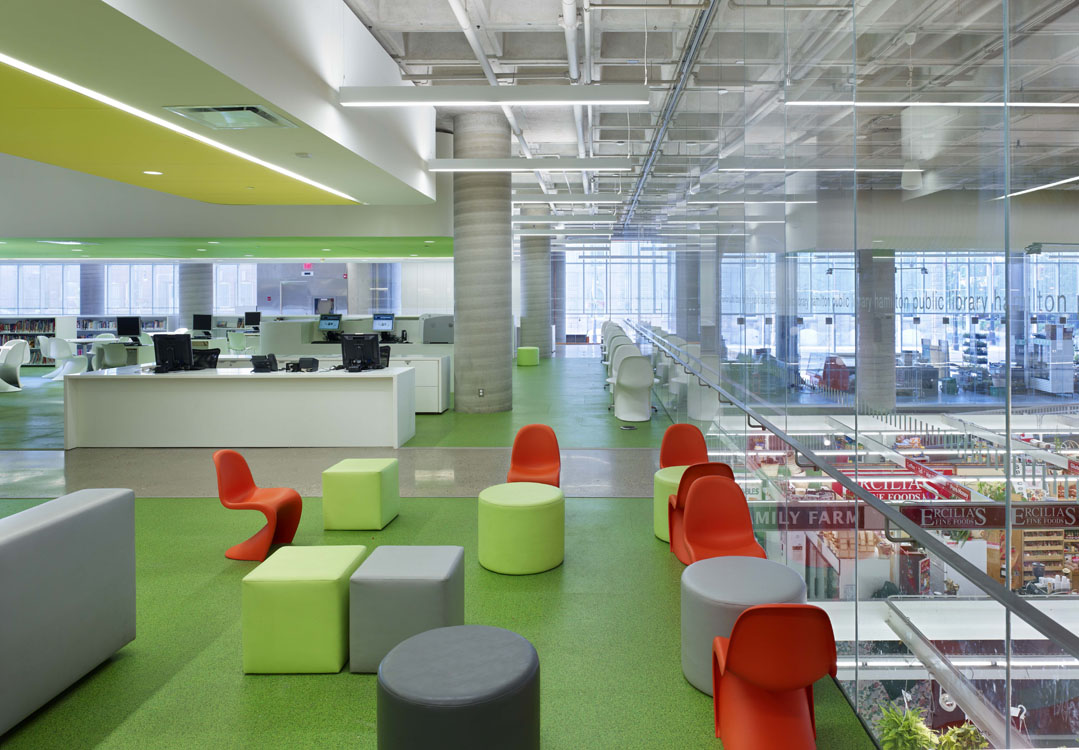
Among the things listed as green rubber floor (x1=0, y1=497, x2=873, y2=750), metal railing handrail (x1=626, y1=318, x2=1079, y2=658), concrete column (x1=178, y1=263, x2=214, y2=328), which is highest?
concrete column (x1=178, y1=263, x2=214, y2=328)

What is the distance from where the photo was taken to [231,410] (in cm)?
1005

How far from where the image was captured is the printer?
54.2 feet

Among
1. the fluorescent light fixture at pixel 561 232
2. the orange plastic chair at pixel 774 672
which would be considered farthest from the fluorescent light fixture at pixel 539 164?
the fluorescent light fixture at pixel 561 232

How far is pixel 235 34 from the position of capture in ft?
18.4

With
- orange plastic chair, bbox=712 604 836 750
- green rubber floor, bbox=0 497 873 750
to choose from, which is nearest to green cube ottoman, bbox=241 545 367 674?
green rubber floor, bbox=0 497 873 750

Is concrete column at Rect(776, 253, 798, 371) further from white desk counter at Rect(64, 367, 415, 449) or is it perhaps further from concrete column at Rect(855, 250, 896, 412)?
white desk counter at Rect(64, 367, 415, 449)

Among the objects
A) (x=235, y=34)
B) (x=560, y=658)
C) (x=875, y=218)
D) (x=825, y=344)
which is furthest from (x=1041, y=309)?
(x=235, y=34)

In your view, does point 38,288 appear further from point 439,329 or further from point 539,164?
point 539,164

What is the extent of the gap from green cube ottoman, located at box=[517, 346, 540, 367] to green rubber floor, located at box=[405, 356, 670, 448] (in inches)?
203

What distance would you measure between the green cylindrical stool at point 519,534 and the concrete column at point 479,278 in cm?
754

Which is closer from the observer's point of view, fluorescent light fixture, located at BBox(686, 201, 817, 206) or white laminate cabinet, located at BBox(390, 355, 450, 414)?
fluorescent light fixture, located at BBox(686, 201, 817, 206)

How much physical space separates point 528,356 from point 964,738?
67.4ft

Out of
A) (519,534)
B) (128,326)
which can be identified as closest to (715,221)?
(519,534)

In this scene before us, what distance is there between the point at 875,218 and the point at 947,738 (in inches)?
72.5
